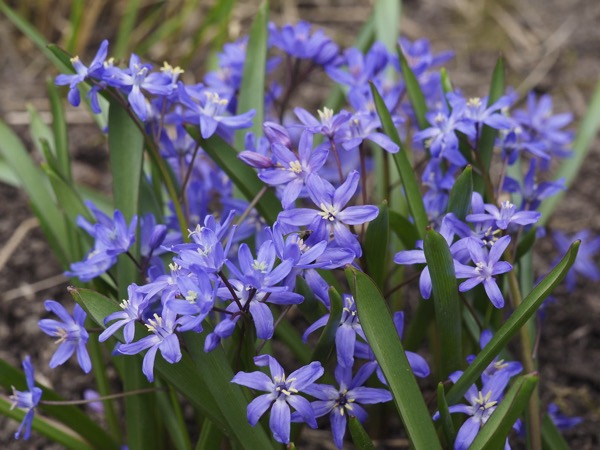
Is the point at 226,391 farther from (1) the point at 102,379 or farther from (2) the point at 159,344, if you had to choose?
(1) the point at 102,379

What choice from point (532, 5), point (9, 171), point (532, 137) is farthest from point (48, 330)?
point (532, 5)

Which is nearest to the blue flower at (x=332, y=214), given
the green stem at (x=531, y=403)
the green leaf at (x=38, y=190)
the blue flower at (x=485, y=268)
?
the blue flower at (x=485, y=268)

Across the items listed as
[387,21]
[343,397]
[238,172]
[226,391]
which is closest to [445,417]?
[343,397]

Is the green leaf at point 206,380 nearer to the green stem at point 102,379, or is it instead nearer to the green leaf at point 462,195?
the green stem at point 102,379

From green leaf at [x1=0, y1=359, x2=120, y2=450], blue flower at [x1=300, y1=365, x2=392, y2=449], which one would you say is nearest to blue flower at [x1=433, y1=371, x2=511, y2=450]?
blue flower at [x1=300, y1=365, x2=392, y2=449]

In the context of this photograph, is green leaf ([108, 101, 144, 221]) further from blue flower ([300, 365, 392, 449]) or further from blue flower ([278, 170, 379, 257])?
blue flower ([300, 365, 392, 449])

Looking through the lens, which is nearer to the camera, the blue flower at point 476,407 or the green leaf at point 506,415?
the green leaf at point 506,415
